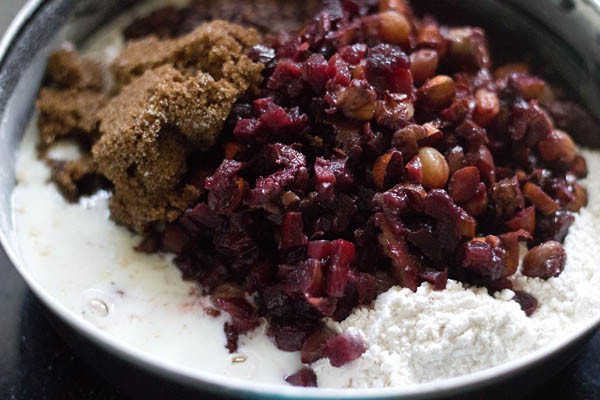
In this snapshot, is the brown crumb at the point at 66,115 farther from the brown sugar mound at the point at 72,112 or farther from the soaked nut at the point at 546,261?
the soaked nut at the point at 546,261

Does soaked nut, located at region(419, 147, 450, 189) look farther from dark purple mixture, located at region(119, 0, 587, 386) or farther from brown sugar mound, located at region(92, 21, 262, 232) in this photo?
brown sugar mound, located at region(92, 21, 262, 232)

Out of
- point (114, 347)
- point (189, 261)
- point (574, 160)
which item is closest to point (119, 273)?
point (189, 261)

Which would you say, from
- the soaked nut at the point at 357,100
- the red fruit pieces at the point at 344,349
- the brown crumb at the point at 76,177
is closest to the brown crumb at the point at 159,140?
the brown crumb at the point at 76,177

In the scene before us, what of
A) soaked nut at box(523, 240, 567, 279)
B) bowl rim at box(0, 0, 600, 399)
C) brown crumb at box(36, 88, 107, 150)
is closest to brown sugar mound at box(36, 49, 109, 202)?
brown crumb at box(36, 88, 107, 150)

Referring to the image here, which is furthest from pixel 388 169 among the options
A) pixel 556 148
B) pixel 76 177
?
pixel 76 177

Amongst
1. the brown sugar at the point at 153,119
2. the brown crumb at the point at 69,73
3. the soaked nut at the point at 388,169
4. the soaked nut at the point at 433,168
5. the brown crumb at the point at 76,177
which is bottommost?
the brown crumb at the point at 76,177

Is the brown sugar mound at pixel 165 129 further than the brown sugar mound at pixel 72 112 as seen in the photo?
No

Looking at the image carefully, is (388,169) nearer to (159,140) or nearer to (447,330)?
(447,330)
